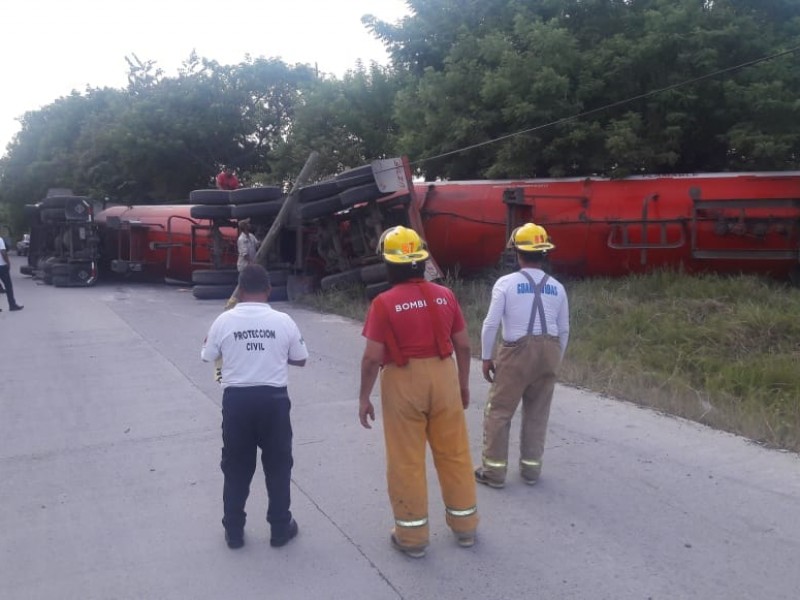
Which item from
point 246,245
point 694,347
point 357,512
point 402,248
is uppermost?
point 402,248

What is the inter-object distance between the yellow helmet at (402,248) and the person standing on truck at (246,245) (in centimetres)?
1030

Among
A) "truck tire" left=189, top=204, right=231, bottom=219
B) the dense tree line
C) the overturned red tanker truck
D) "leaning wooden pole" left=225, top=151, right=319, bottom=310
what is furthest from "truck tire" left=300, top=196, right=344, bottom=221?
the dense tree line

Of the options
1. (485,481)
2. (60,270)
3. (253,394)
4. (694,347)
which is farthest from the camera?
(60,270)

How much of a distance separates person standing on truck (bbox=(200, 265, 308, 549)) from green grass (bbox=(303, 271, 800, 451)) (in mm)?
3665

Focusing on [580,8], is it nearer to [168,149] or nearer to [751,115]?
[751,115]

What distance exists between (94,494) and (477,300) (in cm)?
734

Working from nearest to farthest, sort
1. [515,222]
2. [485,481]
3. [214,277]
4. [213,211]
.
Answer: [485,481] < [515,222] < [213,211] < [214,277]

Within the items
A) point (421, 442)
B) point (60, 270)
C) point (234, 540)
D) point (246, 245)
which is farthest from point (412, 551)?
point (60, 270)

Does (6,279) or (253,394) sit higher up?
(253,394)

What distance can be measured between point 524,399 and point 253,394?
187 cm

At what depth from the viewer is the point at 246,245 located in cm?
1419

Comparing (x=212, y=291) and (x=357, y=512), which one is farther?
(x=212, y=291)

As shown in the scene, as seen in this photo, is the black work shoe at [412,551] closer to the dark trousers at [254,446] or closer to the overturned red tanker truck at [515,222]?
the dark trousers at [254,446]

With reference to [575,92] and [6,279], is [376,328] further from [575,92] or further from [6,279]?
[6,279]
